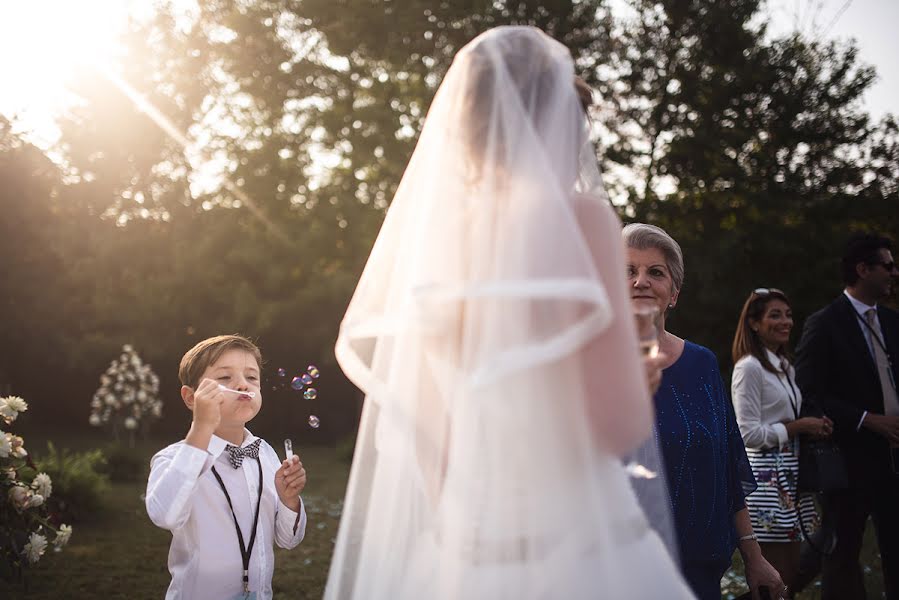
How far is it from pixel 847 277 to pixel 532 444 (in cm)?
453

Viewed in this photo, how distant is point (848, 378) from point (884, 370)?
0.24m

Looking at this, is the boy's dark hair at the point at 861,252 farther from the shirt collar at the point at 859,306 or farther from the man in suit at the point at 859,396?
the shirt collar at the point at 859,306

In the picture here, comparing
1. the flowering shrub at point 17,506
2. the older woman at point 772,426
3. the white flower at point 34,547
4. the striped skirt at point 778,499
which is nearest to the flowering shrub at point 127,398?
the flowering shrub at point 17,506

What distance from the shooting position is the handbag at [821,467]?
4938 millimetres

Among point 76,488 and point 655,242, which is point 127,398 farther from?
point 655,242

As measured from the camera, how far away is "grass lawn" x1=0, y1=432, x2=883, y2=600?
265 inches

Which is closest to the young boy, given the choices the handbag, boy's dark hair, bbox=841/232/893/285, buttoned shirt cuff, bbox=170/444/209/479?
buttoned shirt cuff, bbox=170/444/209/479

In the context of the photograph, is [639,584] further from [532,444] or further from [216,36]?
[216,36]

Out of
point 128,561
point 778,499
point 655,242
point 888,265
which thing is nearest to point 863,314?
point 888,265

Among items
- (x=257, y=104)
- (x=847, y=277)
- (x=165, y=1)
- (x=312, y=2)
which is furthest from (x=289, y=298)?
(x=847, y=277)

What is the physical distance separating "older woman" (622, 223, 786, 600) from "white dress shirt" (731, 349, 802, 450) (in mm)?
1745

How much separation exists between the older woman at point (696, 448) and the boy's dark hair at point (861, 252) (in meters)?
2.67

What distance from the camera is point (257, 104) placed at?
22.9 m

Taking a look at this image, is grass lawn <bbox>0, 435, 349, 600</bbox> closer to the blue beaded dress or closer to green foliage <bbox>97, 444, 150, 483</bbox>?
green foliage <bbox>97, 444, 150, 483</bbox>
